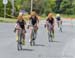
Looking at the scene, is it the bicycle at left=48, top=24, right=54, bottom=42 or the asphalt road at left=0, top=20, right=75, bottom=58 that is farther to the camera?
the bicycle at left=48, top=24, right=54, bottom=42

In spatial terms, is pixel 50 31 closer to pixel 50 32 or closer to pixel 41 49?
pixel 50 32

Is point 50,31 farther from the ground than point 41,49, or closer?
farther from the ground

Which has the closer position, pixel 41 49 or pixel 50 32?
pixel 41 49

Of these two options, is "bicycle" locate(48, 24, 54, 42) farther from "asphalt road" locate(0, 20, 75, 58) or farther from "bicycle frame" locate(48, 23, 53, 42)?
"asphalt road" locate(0, 20, 75, 58)

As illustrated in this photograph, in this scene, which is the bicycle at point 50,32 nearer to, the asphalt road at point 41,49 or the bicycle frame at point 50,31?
the bicycle frame at point 50,31

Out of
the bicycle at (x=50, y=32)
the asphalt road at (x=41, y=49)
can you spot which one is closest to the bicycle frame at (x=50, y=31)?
the bicycle at (x=50, y=32)

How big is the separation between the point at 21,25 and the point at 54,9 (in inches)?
4244

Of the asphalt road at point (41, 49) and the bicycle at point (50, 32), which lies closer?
the asphalt road at point (41, 49)

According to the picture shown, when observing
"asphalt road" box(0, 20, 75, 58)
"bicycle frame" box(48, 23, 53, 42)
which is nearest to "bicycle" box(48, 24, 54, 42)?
"bicycle frame" box(48, 23, 53, 42)

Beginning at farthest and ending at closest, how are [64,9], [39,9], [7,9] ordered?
[64,9]
[39,9]
[7,9]

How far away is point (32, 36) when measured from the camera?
23953mm

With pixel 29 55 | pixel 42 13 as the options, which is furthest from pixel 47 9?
pixel 29 55

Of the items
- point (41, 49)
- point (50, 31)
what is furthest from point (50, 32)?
point (41, 49)

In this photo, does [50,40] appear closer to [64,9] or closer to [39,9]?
[39,9]
